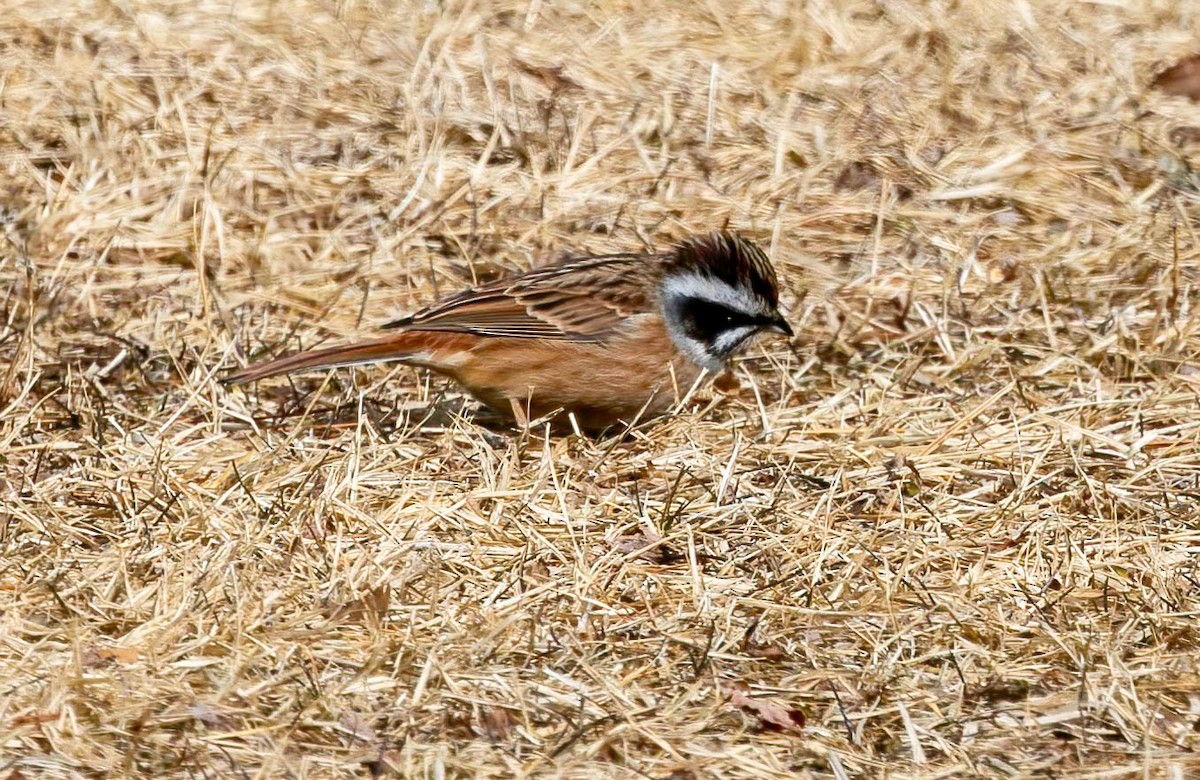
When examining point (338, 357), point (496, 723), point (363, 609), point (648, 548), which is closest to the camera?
point (496, 723)

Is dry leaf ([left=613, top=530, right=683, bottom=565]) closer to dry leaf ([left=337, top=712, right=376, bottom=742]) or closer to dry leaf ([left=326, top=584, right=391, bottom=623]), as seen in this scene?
dry leaf ([left=326, top=584, right=391, bottom=623])

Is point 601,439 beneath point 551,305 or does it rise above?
beneath

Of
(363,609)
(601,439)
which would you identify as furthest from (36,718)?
(601,439)

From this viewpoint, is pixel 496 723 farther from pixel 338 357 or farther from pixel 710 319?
pixel 710 319

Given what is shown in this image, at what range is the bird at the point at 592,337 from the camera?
21.2 feet

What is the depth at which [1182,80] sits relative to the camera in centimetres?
888

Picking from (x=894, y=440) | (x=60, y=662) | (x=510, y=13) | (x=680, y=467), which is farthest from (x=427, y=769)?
(x=510, y=13)

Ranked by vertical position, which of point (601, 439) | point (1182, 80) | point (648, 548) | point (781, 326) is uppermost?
point (1182, 80)

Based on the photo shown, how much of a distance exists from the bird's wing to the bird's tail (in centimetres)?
8

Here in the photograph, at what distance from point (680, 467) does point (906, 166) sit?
9.19 ft

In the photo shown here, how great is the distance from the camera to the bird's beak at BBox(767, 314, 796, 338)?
657 cm

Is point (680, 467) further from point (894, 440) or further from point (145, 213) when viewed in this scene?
point (145, 213)

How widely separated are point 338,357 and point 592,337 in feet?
3.21

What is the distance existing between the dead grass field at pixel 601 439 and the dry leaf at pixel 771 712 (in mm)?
17
